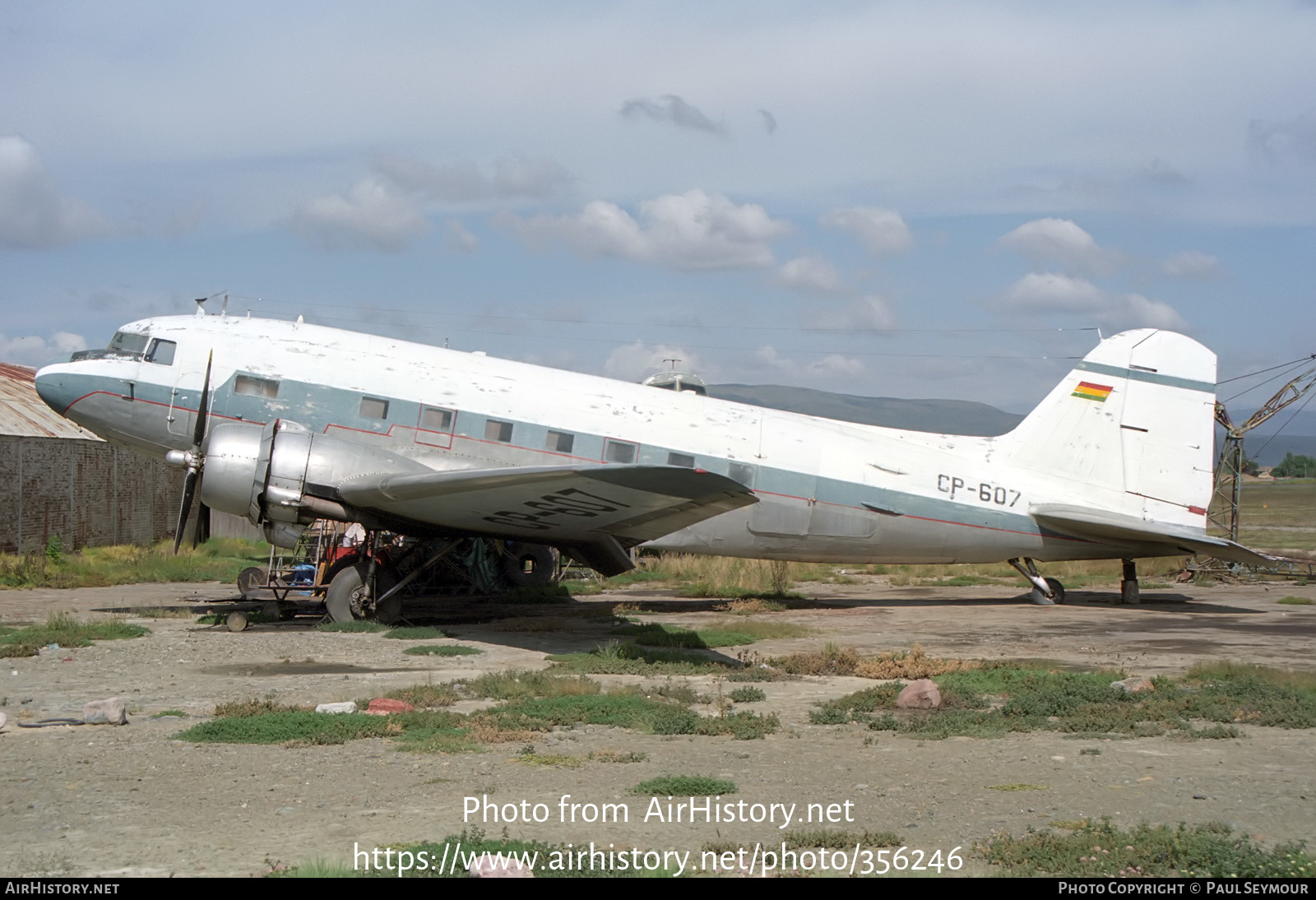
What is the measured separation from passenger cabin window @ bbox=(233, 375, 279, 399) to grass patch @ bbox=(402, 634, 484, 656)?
14.0ft

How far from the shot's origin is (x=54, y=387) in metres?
14.1

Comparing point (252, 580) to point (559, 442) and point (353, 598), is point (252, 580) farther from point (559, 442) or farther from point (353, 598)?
point (559, 442)

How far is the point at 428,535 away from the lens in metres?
14.7

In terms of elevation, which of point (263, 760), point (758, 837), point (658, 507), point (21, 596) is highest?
point (658, 507)

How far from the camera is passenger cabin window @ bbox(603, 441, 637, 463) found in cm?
1474

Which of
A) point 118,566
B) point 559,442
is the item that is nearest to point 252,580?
point 559,442

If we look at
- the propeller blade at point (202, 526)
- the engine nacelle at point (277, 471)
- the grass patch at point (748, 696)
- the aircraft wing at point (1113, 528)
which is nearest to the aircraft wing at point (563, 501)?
the engine nacelle at point (277, 471)

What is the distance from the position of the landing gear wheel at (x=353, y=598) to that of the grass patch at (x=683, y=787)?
865 centimetres

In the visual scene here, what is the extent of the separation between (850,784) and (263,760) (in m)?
4.01

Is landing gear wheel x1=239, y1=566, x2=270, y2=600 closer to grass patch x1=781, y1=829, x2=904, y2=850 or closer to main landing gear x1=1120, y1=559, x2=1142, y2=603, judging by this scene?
grass patch x1=781, y1=829, x2=904, y2=850

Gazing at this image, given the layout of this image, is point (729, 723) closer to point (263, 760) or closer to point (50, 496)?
point (263, 760)

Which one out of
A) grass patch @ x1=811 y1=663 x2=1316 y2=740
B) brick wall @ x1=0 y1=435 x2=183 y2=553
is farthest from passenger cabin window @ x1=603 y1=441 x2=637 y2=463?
brick wall @ x1=0 y1=435 x2=183 y2=553

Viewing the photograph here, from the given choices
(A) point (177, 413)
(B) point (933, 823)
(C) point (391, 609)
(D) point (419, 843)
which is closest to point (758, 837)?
(B) point (933, 823)

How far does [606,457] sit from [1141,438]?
940 centimetres
